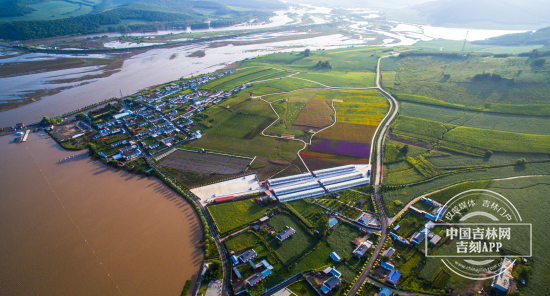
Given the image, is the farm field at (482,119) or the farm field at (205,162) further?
the farm field at (482,119)

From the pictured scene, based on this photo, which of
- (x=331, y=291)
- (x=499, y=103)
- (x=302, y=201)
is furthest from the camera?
(x=499, y=103)

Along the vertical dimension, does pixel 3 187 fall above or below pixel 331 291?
below

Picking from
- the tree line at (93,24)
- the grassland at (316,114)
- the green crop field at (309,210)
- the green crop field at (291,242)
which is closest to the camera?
the green crop field at (291,242)

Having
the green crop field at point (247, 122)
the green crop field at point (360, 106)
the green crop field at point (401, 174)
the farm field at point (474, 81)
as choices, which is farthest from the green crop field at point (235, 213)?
the farm field at point (474, 81)

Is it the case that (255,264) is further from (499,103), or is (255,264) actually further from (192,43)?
(192,43)

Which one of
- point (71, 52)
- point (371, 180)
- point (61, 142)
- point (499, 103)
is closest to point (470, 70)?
point (499, 103)

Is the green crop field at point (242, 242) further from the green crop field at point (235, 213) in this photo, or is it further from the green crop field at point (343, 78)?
the green crop field at point (343, 78)

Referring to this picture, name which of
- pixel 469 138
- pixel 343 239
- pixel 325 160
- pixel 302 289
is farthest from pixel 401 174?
pixel 302 289

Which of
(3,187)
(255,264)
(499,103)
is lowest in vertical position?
(3,187)
